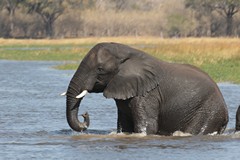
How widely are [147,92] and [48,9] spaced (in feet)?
262

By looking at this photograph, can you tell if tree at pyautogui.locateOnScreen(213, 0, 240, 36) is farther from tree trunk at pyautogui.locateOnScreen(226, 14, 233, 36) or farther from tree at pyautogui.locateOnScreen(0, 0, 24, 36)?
tree at pyautogui.locateOnScreen(0, 0, 24, 36)

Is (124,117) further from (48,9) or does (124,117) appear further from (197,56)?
(48,9)

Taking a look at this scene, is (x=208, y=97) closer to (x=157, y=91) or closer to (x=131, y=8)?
(x=157, y=91)

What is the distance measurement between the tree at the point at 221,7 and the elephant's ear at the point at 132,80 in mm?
74924

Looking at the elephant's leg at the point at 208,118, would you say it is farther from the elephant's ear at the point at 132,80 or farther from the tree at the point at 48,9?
the tree at the point at 48,9

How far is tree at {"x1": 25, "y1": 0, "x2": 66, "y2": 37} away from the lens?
92875 mm

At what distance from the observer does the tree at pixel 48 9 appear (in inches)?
3656

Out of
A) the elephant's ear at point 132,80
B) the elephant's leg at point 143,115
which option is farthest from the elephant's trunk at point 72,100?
the elephant's leg at point 143,115

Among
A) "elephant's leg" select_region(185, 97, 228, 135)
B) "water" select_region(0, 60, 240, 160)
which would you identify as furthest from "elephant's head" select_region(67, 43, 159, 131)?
"elephant's leg" select_region(185, 97, 228, 135)

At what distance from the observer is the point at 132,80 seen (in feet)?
44.1

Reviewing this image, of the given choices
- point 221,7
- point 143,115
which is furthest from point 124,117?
point 221,7

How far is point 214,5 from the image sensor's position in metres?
93.1

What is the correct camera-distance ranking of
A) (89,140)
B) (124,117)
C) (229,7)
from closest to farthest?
(124,117), (89,140), (229,7)

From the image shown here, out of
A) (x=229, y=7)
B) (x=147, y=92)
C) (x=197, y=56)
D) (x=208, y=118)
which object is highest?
(x=147, y=92)
